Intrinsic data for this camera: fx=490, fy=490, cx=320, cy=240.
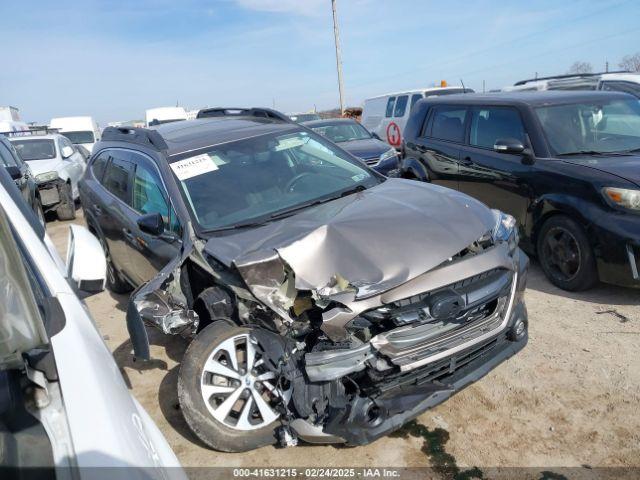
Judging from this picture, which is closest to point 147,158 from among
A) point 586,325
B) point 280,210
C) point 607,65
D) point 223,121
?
point 223,121

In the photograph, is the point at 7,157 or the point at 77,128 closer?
the point at 7,157

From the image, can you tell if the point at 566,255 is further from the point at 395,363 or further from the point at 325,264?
the point at 325,264

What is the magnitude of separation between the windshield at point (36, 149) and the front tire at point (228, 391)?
937 centimetres

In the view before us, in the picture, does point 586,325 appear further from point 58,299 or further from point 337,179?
point 58,299

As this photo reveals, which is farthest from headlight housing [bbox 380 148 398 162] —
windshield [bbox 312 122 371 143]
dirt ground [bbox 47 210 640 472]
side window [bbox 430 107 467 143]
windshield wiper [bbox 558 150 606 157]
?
dirt ground [bbox 47 210 640 472]

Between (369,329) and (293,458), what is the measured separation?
Answer: 0.91m

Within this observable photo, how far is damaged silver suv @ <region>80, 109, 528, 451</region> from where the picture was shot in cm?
250

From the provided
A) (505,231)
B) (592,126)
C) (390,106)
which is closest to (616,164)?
(592,126)

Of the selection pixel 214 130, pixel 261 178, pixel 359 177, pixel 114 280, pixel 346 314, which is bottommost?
pixel 114 280

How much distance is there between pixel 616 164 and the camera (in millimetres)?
4309

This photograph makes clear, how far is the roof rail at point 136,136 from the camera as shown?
393cm

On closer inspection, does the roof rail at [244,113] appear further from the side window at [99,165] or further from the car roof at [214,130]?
the side window at [99,165]

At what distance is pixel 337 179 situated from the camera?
390 centimetres

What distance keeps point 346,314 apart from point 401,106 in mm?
13005
